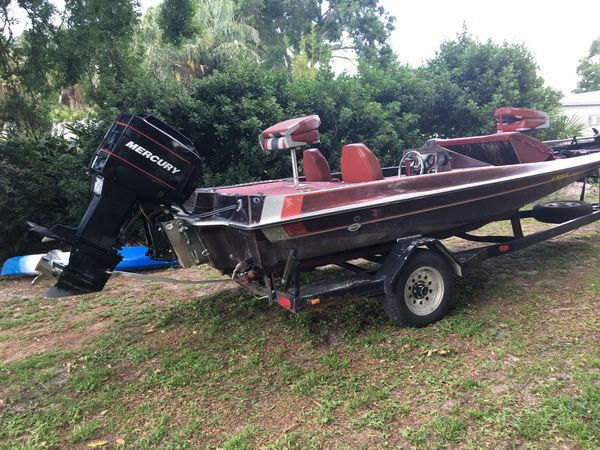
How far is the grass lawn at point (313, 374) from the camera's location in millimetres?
2510

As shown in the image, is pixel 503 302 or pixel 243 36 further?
pixel 243 36

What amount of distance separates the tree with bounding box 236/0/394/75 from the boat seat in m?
22.8

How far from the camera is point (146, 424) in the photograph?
272 cm

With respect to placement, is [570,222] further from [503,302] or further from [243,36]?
[243,36]

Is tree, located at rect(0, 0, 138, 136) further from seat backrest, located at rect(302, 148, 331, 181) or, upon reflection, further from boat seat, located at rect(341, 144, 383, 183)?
boat seat, located at rect(341, 144, 383, 183)

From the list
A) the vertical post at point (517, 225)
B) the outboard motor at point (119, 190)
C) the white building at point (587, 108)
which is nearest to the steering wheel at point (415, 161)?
the vertical post at point (517, 225)

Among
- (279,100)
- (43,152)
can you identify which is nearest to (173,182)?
(279,100)

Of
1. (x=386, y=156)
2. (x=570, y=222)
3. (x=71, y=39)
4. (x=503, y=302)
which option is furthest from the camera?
(x=386, y=156)

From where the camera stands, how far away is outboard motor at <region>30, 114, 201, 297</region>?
319 cm

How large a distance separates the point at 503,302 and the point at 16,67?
338 inches

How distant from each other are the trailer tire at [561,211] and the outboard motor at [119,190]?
14.6 ft

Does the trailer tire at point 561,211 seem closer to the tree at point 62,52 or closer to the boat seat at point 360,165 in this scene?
the boat seat at point 360,165

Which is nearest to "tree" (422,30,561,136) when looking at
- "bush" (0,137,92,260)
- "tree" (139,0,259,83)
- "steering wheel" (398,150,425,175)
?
"steering wheel" (398,150,425,175)

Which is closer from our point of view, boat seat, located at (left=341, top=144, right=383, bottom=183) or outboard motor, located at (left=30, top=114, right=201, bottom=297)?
outboard motor, located at (left=30, top=114, right=201, bottom=297)
